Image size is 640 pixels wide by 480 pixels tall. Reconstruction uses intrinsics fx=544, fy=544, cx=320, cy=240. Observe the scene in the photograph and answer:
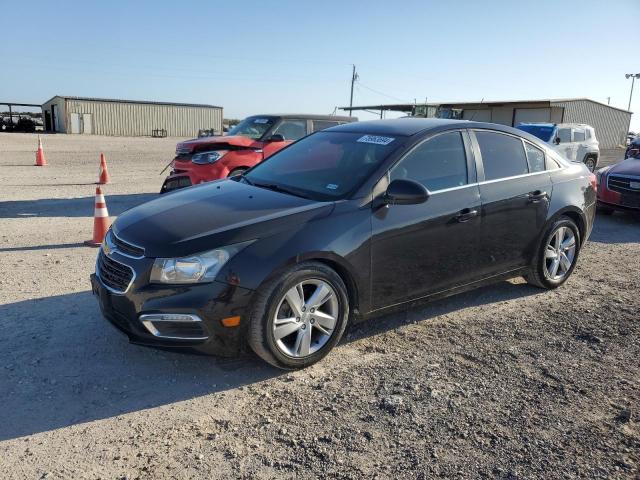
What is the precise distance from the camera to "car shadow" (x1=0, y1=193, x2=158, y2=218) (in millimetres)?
8719

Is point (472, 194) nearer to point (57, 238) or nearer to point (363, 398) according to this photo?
point (363, 398)

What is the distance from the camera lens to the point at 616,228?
29.6ft

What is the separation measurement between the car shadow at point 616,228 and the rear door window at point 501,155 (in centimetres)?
363

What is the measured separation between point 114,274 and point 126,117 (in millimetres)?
53960

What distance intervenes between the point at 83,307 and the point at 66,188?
8133 millimetres

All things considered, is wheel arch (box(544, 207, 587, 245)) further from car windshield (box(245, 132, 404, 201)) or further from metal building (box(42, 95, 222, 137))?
metal building (box(42, 95, 222, 137))

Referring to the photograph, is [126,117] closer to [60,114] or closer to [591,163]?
[60,114]

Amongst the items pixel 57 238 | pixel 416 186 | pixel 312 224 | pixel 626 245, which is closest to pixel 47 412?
pixel 312 224

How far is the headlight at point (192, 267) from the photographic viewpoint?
3.37m

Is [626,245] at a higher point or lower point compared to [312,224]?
lower

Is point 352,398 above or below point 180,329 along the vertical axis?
below

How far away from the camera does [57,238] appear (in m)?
7.05

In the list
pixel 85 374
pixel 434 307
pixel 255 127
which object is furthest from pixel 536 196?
pixel 255 127

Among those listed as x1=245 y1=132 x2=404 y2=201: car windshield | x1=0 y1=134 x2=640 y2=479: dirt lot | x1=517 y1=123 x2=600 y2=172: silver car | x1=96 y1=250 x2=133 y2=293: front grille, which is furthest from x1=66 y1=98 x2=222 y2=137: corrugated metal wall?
x1=96 y1=250 x2=133 y2=293: front grille
